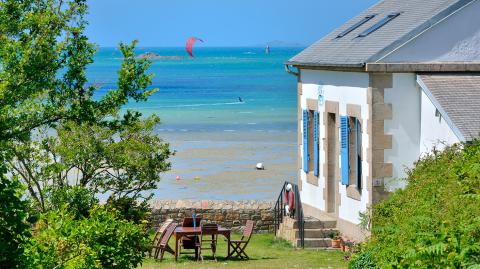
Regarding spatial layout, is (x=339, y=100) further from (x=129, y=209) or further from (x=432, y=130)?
(x=129, y=209)

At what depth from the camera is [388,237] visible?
13086mm

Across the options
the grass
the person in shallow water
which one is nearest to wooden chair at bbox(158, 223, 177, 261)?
the grass

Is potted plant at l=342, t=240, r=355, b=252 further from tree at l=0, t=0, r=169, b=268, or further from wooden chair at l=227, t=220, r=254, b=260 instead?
tree at l=0, t=0, r=169, b=268

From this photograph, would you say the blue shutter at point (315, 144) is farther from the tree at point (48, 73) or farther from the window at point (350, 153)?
the tree at point (48, 73)

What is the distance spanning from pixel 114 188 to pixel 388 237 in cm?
811

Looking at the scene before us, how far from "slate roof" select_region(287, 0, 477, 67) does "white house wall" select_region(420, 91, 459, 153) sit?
49.7 inches

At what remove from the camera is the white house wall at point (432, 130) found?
65.7ft

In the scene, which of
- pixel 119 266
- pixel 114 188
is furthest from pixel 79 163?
pixel 119 266

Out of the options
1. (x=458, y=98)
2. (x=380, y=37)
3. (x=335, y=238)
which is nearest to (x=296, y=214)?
(x=335, y=238)

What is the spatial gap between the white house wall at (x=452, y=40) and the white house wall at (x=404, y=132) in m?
0.60

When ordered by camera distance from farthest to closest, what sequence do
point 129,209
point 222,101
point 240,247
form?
1. point 222,101
2. point 240,247
3. point 129,209

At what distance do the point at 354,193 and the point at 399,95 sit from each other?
2.41 meters

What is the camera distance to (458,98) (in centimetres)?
2031

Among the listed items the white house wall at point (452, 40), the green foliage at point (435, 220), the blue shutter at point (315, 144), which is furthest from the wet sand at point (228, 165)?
the green foliage at point (435, 220)
